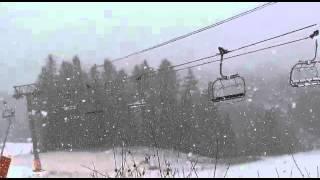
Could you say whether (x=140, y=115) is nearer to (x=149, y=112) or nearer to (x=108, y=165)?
(x=149, y=112)

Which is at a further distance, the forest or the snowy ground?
the forest

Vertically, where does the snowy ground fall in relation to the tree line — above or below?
below

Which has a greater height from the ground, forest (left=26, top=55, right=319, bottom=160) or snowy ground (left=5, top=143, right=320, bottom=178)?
forest (left=26, top=55, right=319, bottom=160)

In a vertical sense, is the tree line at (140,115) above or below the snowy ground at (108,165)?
above

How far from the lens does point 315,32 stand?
7512 mm

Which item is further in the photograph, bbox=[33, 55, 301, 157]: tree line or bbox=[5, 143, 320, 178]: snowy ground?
bbox=[33, 55, 301, 157]: tree line

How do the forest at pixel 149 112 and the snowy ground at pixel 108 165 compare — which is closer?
the snowy ground at pixel 108 165

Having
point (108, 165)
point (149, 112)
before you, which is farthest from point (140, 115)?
point (108, 165)

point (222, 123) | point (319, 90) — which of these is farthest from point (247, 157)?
point (319, 90)

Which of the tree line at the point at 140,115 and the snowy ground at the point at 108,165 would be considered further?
the tree line at the point at 140,115

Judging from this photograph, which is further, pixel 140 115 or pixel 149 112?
pixel 140 115

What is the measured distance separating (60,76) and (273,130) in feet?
76.8

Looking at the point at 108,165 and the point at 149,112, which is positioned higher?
the point at 149,112

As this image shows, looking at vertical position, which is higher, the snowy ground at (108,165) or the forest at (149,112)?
the forest at (149,112)
